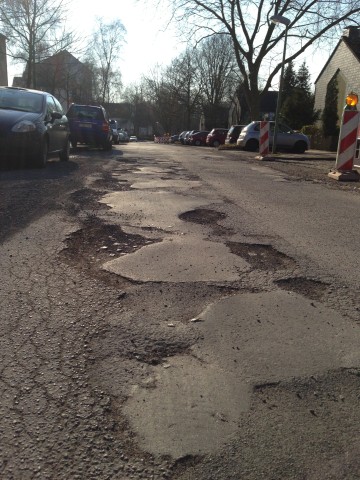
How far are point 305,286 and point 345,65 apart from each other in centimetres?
3499

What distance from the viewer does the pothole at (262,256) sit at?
4137 millimetres

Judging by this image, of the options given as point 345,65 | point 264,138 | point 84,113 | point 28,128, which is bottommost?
point 28,128

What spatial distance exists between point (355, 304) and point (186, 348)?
1.38 meters

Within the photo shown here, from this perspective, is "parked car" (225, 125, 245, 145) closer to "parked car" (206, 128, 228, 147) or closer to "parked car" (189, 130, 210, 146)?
"parked car" (206, 128, 228, 147)

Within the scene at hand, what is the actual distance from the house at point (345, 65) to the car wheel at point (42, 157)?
Result: 26819 millimetres

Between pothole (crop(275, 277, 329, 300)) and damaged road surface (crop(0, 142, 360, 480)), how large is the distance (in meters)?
0.02

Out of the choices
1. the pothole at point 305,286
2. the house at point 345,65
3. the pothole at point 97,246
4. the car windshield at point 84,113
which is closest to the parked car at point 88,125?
the car windshield at point 84,113

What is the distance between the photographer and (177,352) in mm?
2570

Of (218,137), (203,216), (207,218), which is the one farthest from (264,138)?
(218,137)

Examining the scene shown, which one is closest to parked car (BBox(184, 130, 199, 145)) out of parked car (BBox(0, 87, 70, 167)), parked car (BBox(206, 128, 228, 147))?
parked car (BBox(206, 128, 228, 147))

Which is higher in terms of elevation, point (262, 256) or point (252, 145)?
point (252, 145)

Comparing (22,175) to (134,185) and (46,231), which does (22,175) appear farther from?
(46,231)

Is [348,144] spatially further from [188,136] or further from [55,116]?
[188,136]

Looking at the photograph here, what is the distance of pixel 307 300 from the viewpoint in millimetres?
3346
